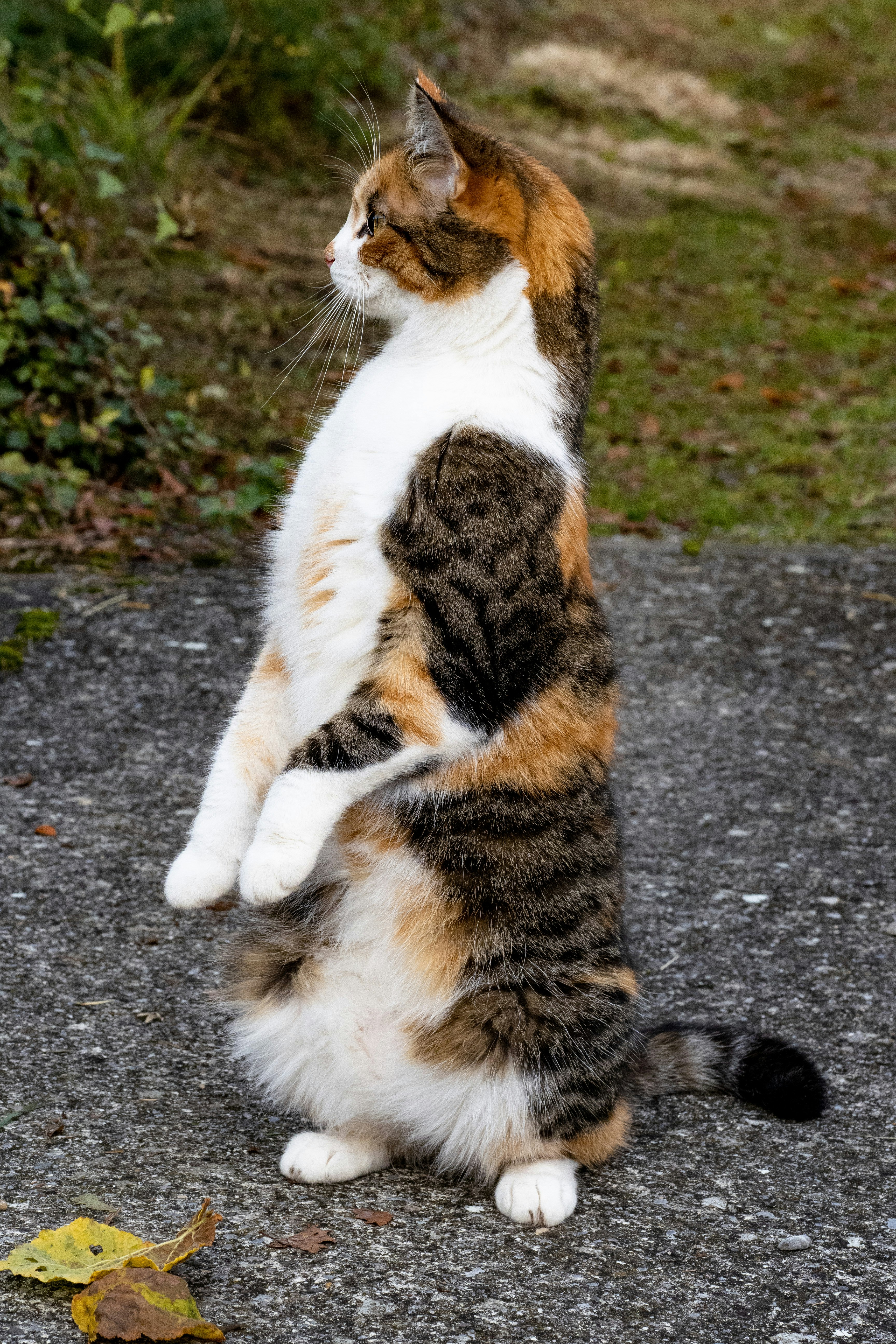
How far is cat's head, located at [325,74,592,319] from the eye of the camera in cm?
251

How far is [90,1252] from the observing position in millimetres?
2041

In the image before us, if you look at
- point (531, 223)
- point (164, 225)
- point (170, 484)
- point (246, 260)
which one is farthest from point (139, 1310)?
point (246, 260)

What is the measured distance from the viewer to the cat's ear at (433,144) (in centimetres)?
245

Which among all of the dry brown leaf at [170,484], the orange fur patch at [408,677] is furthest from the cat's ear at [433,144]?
the dry brown leaf at [170,484]

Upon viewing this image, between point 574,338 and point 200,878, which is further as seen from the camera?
point 574,338

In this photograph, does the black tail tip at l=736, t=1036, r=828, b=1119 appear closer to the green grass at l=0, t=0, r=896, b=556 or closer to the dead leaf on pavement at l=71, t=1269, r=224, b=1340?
the dead leaf on pavement at l=71, t=1269, r=224, b=1340

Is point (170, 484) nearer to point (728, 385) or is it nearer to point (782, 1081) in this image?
point (728, 385)

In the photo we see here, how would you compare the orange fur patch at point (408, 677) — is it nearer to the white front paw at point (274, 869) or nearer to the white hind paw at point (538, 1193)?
the white front paw at point (274, 869)

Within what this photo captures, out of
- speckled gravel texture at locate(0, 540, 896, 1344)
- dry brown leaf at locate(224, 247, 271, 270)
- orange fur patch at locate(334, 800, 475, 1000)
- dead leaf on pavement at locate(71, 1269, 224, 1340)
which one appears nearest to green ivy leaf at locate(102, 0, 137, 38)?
dry brown leaf at locate(224, 247, 271, 270)

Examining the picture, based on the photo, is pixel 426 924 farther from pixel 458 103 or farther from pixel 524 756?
pixel 458 103

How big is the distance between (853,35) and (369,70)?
8605 millimetres

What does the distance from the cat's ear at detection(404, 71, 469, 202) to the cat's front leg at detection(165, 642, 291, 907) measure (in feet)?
3.16

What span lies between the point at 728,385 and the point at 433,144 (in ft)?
17.1

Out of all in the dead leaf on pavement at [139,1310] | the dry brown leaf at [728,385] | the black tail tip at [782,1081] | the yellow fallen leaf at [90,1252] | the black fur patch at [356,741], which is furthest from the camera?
the dry brown leaf at [728,385]
